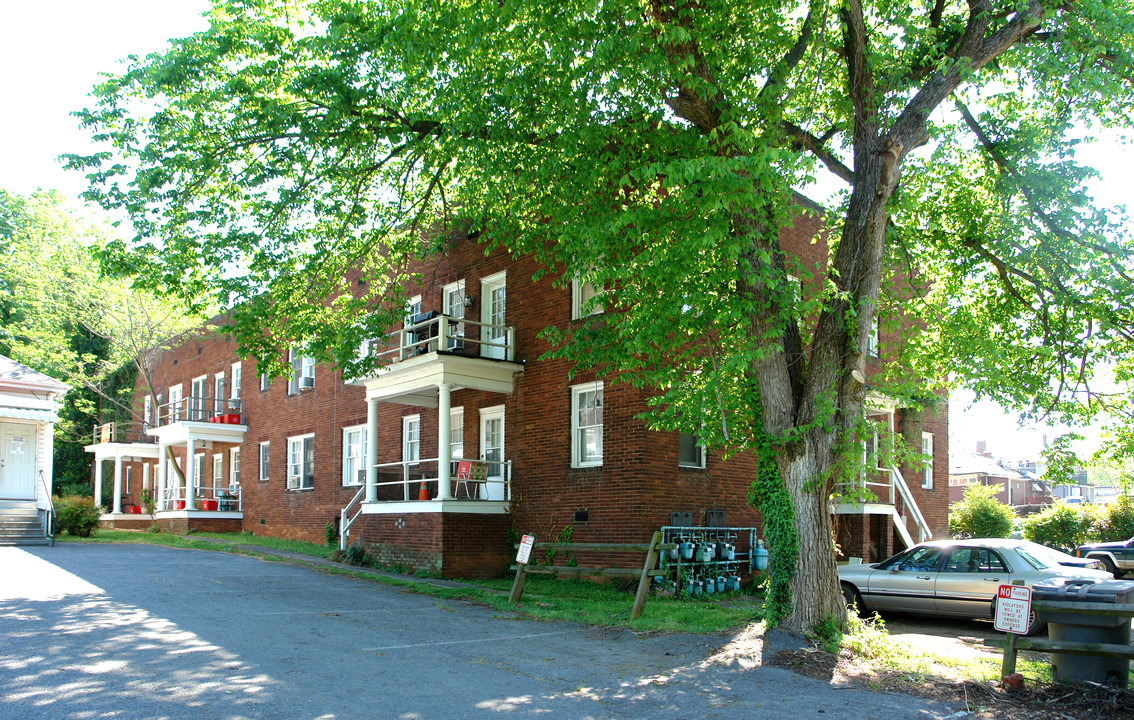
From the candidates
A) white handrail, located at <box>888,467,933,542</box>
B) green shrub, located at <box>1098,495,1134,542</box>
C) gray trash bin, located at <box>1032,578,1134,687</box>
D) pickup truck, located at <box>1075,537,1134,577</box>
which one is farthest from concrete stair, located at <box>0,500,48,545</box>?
green shrub, located at <box>1098,495,1134,542</box>

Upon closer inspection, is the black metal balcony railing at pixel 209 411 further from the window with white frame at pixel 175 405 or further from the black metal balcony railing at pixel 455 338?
the black metal balcony railing at pixel 455 338

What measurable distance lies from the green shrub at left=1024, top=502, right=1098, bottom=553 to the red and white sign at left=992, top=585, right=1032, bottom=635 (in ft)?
70.3

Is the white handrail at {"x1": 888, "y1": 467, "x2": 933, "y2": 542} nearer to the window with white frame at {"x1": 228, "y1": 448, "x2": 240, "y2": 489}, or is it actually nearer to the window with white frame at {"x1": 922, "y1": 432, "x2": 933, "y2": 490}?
the window with white frame at {"x1": 922, "y1": 432, "x2": 933, "y2": 490}

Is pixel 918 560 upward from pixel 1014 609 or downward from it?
downward

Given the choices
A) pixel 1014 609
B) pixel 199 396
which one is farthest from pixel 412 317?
pixel 199 396

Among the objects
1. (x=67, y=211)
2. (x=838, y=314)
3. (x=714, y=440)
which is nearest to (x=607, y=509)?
(x=714, y=440)

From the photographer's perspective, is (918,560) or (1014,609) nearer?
(1014,609)

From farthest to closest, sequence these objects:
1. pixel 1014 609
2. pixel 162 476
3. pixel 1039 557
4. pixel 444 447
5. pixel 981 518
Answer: pixel 162 476, pixel 981 518, pixel 444 447, pixel 1039 557, pixel 1014 609

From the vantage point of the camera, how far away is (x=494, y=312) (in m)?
20.2

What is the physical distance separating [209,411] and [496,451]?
18253 millimetres

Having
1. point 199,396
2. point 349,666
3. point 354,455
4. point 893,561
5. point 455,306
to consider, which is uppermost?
point 455,306

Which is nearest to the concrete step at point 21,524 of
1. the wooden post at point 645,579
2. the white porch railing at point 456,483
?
the white porch railing at point 456,483

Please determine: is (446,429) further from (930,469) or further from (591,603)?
(930,469)

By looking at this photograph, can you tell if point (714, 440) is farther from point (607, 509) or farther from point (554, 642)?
point (607, 509)
